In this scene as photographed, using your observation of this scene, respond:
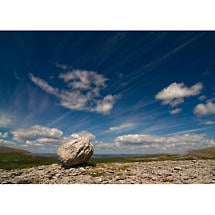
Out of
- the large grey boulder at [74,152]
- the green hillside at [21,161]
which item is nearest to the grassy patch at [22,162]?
the green hillside at [21,161]

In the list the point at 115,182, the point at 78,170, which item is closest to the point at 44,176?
the point at 78,170

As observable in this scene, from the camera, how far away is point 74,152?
19.5 meters

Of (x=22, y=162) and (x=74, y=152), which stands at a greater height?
(x=22, y=162)

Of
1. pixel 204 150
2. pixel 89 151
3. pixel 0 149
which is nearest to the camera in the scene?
pixel 89 151

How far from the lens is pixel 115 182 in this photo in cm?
1470

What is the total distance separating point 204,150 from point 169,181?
1790 inches

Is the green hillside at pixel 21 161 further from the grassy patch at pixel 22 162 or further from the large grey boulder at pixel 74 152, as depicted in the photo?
the large grey boulder at pixel 74 152

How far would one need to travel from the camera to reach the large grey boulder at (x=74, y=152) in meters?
19.4

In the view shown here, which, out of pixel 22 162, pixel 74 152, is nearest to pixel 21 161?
pixel 22 162

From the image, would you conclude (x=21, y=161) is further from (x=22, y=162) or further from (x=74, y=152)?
(x=74, y=152)

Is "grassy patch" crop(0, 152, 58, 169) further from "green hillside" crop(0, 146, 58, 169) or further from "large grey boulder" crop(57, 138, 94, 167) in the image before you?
"large grey boulder" crop(57, 138, 94, 167)

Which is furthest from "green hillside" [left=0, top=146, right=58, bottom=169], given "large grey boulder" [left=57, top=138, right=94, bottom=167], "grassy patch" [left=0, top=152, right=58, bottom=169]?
"large grey boulder" [left=57, top=138, right=94, bottom=167]

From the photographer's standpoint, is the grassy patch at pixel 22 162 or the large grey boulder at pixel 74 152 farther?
the grassy patch at pixel 22 162
